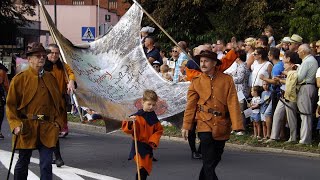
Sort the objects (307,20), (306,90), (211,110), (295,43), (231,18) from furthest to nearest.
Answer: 1. (231,18)
2. (307,20)
3. (295,43)
4. (306,90)
5. (211,110)

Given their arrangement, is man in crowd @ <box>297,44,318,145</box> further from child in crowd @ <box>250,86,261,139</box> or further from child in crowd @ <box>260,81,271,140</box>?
child in crowd @ <box>250,86,261,139</box>

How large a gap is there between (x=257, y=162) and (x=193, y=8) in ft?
54.5

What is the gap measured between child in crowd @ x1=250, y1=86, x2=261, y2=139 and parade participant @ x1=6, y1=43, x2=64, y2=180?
7.51m

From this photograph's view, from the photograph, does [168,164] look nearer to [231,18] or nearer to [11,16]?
[231,18]

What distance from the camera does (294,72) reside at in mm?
14086

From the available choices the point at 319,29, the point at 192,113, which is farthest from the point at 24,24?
the point at 192,113

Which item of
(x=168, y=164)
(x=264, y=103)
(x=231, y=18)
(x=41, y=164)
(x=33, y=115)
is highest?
(x=231, y=18)

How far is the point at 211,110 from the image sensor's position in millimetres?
8664

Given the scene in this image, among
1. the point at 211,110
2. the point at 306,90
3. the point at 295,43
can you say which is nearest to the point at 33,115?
the point at 211,110

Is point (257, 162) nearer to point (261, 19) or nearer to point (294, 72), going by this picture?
point (294, 72)

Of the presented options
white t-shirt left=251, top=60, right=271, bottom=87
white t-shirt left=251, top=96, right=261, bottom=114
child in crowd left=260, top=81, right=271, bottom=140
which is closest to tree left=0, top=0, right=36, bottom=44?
white t-shirt left=251, top=60, right=271, bottom=87

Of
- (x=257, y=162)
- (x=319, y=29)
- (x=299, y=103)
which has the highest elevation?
(x=319, y=29)

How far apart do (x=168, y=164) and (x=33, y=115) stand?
12.5ft

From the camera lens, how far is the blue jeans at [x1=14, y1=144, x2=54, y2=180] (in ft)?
27.0
